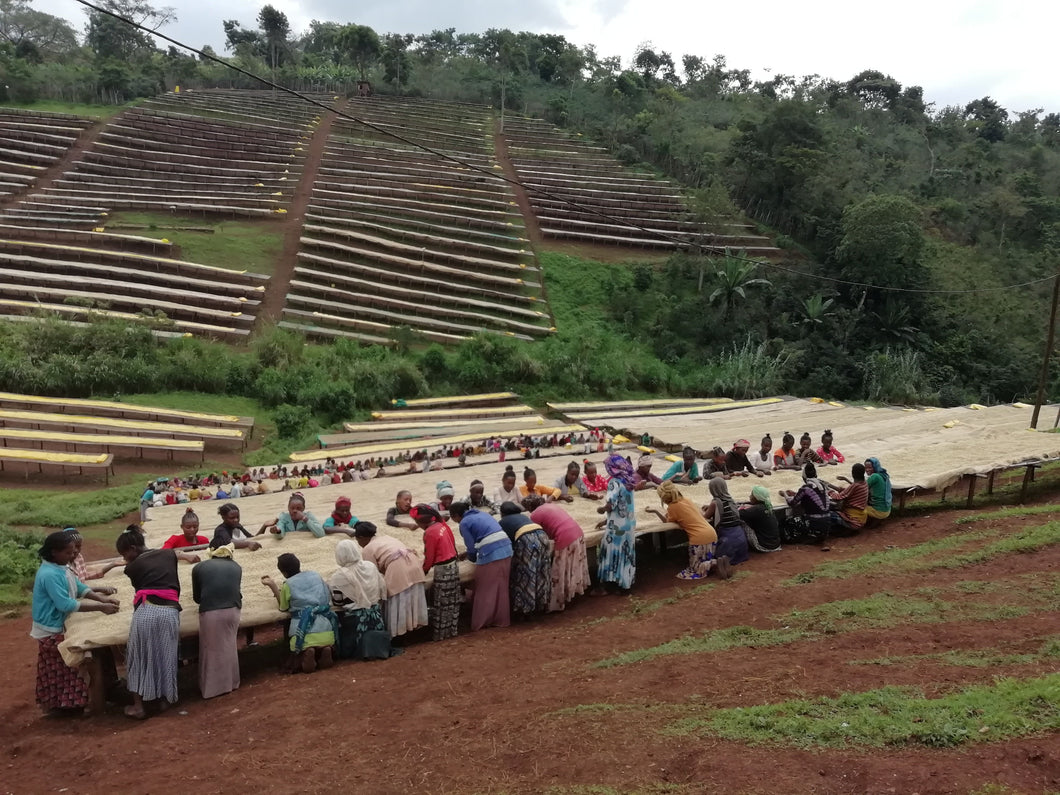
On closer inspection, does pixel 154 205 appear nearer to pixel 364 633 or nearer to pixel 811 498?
pixel 364 633

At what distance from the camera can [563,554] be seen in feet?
24.0

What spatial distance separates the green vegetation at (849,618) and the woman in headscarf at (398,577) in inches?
68.1

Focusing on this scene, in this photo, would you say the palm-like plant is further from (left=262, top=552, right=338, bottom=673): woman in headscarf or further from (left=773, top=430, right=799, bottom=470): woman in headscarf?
(left=262, top=552, right=338, bottom=673): woman in headscarf

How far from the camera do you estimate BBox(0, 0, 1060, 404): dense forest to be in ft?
97.1

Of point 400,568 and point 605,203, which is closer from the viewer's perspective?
point 400,568

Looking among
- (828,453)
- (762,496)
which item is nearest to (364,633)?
(762,496)

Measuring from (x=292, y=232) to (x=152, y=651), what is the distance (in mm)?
28132

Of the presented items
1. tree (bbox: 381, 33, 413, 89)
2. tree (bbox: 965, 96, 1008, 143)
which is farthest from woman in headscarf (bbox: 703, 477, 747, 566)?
tree (bbox: 965, 96, 1008, 143)

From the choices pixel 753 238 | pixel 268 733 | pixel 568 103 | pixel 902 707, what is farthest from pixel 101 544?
pixel 568 103

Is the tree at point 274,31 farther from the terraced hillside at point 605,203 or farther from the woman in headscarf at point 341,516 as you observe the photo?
the woman in headscarf at point 341,516

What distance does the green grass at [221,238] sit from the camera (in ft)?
92.0

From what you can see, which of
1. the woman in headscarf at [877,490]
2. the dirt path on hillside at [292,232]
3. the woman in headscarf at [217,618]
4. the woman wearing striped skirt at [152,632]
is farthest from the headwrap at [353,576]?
the dirt path on hillside at [292,232]

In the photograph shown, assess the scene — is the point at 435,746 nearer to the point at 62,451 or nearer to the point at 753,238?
the point at 62,451

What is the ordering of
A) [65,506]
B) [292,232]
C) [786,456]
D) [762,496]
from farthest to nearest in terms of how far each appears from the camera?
1. [292,232]
2. [65,506]
3. [786,456]
4. [762,496]
